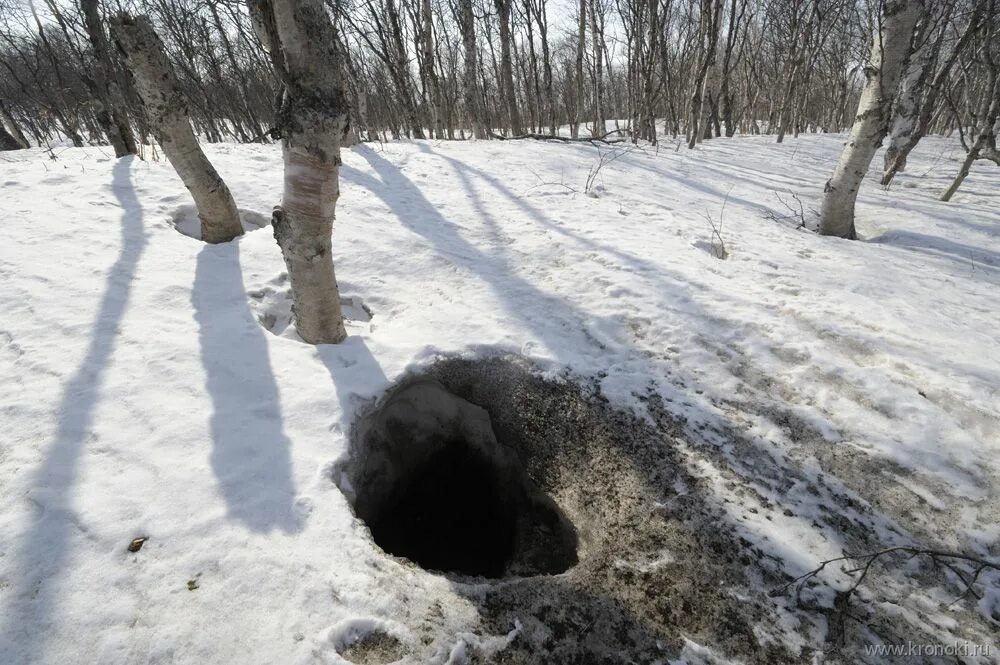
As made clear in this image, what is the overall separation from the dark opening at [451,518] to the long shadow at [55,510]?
138 centimetres

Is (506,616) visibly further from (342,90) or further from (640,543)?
(342,90)

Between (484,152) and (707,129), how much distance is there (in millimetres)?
10963

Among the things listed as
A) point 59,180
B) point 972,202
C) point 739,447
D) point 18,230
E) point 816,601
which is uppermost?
point 59,180

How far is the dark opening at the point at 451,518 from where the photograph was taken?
108 inches

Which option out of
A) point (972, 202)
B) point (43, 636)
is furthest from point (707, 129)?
point (43, 636)

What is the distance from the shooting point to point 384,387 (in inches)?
109

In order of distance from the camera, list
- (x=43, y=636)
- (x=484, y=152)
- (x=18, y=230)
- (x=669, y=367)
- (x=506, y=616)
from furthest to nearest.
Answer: (x=484, y=152)
(x=18, y=230)
(x=669, y=367)
(x=506, y=616)
(x=43, y=636)

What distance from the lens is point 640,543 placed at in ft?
6.68

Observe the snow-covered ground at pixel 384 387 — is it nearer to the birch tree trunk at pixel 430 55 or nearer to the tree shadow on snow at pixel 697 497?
the tree shadow on snow at pixel 697 497

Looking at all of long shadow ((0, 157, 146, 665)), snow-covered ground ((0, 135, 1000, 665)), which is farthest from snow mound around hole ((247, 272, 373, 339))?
long shadow ((0, 157, 146, 665))

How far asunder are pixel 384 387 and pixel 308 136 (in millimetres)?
1455

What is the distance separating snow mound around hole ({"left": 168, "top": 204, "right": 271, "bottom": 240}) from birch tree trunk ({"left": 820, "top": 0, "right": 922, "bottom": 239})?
245 inches

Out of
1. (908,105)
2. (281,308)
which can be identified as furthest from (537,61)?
(281,308)

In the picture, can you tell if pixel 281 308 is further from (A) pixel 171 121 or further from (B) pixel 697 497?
(B) pixel 697 497
